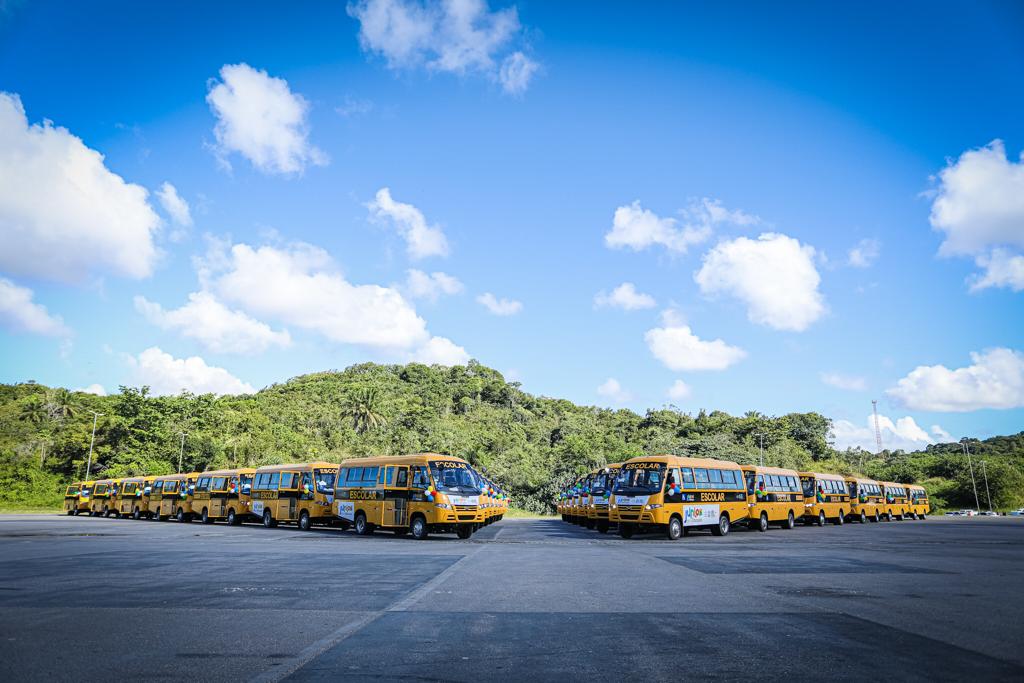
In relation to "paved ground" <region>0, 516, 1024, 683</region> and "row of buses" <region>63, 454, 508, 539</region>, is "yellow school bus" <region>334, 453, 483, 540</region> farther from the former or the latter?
"paved ground" <region>0, 516, 1024, 683</region>

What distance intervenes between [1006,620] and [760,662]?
14.3 ft

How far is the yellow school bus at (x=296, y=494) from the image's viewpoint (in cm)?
2766

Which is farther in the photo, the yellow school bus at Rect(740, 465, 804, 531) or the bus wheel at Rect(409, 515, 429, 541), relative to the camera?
the yellow school bus at Rect(740, 465, 804, 531)

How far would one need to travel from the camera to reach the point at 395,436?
72.3 metres

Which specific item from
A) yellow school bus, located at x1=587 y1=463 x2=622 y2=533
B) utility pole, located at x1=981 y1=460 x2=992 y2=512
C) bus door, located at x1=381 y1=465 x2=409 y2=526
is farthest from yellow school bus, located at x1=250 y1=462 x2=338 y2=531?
utility pole, located at x1=981 y1=460 x2=992 y2=512

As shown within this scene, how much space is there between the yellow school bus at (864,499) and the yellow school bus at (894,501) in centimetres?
82

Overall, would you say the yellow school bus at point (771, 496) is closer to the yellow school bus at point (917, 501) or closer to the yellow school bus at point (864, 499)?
the yellow school bus at point (864, 499)

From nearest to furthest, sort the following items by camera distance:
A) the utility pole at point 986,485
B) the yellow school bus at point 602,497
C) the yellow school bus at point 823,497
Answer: the yellow school bus at point 602,497 → the yellow school bus at point 823,497 → the utility pole at point 986,485

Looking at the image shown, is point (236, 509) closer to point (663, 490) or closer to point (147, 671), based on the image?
point (663, 490)

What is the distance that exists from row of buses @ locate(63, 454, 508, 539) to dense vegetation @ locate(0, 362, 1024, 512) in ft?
72.4

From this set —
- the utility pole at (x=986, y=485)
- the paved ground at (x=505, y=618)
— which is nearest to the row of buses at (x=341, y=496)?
the paved ground at (x=505, y=618)

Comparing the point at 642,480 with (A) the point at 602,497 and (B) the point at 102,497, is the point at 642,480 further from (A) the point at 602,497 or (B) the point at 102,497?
(B) the point at 102,497

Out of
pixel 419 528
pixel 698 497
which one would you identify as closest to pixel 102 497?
pixel 419 528

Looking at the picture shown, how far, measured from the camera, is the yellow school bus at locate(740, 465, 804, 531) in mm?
29109
